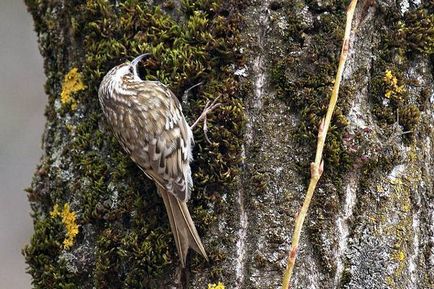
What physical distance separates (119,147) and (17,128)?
359 centimetres

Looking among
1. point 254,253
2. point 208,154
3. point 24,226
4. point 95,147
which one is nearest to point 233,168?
point 208,154

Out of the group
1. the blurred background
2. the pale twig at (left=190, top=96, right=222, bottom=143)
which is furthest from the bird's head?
the blurred background

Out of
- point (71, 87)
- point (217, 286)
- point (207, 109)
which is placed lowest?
point (217, 286)

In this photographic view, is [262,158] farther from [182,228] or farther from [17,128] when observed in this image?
[17,128]

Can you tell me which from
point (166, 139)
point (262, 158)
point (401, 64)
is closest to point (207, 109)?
point (262, 158)

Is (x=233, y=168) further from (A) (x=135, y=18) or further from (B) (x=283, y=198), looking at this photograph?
(A) (x=135, y=18)

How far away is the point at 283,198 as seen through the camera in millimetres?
2176

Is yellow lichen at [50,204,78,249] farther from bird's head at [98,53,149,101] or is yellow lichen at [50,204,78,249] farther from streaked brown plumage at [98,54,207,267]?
bird's head at [98,53,149,101]

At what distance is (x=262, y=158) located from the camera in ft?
7.27

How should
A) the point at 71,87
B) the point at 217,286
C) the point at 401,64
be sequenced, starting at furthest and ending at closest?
the point at 71,87
the point at 401,64
the point at 217,286

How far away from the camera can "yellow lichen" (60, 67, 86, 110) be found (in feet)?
8.23

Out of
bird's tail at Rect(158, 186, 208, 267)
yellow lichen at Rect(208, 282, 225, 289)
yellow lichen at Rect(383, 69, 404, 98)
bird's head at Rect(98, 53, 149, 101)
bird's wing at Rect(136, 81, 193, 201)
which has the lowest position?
yellow lichen at Rect(208, 282, 225, 289)

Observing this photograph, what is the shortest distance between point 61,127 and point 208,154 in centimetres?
56

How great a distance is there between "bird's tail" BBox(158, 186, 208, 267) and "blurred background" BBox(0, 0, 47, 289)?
11.3 feet
